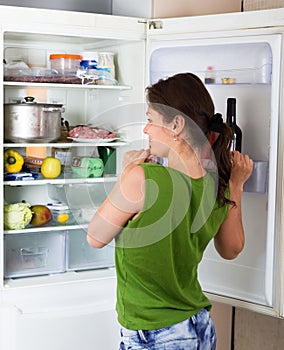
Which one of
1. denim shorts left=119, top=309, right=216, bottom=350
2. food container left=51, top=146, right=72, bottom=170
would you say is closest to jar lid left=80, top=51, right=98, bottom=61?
food container left=51, top=146, right=72, bottom=170

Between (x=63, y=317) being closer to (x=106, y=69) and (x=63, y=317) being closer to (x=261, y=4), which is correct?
(x=106, y=69)

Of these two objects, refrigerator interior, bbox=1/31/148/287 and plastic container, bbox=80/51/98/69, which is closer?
refrigerator interior, bbox=1/31/148/287

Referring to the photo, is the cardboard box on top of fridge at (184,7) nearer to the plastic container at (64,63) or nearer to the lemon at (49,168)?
the plastic container at (64,63)

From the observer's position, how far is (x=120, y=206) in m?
1.69

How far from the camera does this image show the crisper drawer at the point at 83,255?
8.79ft

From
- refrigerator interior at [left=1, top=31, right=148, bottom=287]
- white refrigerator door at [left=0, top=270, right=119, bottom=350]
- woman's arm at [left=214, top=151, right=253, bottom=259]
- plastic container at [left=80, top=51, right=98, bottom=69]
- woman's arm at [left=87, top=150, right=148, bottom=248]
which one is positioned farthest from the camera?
plastic container at [left=80, top=51, right=98, bottom=69]

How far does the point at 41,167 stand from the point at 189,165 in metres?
0.96

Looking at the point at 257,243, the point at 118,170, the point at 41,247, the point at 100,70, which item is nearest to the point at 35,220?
the point at 41,247

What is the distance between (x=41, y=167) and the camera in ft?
8.42

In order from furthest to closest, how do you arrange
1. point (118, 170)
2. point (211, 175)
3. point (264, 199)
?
point (118, 170) → point (264, 199) → point (211, 175)

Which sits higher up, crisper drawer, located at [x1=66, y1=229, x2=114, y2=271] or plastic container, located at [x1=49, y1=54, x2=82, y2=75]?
plastic container, located at [x1=49, y1=54, x2=82, y2=75]

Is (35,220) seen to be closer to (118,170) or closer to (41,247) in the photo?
(41,247)

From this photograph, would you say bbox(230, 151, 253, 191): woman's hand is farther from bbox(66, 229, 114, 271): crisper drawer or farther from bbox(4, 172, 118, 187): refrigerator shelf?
bbox(66, 229, 114, 271): crisper drawer

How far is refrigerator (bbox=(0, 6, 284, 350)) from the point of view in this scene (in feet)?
7.22
